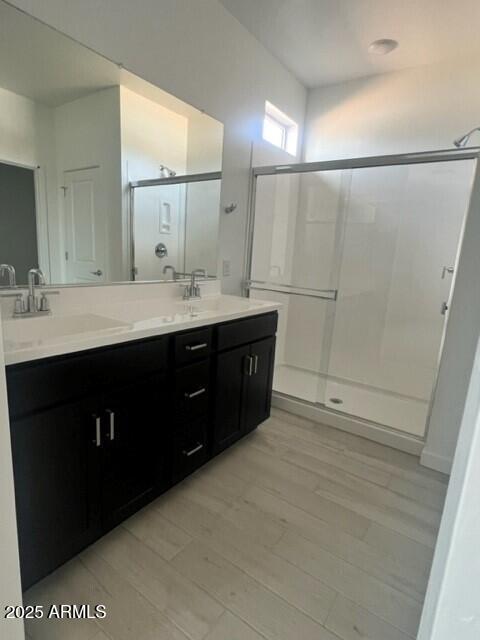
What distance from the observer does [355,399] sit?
2.89 metres

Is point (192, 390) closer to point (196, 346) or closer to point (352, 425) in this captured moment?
point (196, 346)

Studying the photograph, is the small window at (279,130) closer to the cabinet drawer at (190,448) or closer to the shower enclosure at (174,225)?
the shower enclosure at (174,225)

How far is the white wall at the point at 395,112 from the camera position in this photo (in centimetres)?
254

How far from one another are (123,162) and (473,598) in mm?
1992

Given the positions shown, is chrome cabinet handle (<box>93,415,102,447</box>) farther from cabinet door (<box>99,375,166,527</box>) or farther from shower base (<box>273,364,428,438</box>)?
shower base (<box>273,364,428,438</box>)

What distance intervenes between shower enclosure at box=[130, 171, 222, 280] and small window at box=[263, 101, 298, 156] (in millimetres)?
923

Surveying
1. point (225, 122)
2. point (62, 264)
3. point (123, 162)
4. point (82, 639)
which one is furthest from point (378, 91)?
point (82, 639)

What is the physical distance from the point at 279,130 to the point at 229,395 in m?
2.49

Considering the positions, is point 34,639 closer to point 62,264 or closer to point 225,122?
point 62,264

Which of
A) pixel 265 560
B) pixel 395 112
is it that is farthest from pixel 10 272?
pixel 395 112

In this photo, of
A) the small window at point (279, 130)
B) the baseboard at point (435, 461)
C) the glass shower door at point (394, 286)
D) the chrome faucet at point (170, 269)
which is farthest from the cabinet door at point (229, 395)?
the small window at point (279, 130)

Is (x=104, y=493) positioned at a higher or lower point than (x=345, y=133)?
lower

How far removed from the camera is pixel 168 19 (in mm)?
1817

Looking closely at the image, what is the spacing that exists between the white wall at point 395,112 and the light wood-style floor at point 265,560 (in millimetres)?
2499
